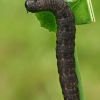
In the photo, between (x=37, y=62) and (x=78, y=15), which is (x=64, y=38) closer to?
(x=78, y=15)

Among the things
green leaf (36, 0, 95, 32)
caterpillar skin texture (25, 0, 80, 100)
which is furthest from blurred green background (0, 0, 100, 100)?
green leaf (36, 0, 95, 32)

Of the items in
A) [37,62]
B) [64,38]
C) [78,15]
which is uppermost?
[78,15]

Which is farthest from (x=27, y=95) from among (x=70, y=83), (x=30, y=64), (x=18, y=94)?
(x=70, y=83)

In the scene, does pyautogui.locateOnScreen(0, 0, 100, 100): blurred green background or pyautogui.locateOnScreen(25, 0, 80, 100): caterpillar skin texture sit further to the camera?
pyautogui.locateOnScreen(0, 0, 100, 100): blurred green background

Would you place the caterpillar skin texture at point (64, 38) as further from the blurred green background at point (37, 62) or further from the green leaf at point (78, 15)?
the blurred green background at point (37, 62)

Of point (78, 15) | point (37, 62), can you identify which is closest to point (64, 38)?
point (78, 15)

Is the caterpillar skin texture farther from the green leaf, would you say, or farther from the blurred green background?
the blurred green background

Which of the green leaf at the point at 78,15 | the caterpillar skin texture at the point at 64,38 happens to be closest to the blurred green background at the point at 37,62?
the caterpillar skin texture at the point at 64,38
